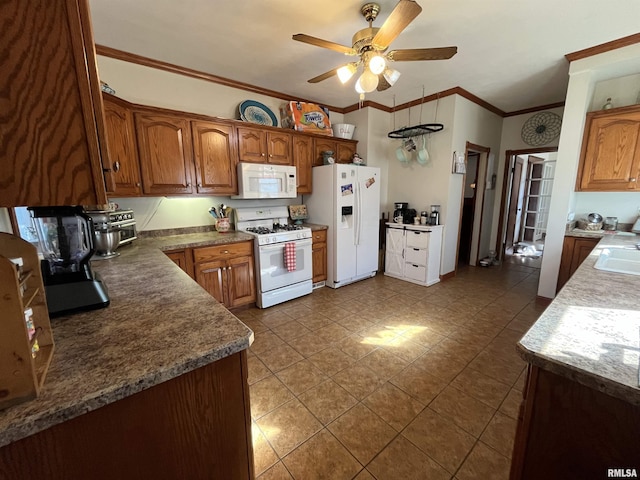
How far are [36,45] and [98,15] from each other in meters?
2.21

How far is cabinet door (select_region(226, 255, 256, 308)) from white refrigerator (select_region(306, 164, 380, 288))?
1.14m

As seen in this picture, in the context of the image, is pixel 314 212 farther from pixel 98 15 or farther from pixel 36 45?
pixel 36 45

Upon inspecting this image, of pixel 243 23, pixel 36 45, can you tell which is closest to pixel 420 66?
pixel 243 23

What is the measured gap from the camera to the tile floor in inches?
53.3

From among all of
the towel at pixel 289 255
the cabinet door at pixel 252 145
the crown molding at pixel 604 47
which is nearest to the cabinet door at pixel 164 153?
the cabinet door at pixel 252 145

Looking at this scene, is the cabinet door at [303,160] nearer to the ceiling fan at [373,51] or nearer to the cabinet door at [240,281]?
the cabinet door at [240,281]

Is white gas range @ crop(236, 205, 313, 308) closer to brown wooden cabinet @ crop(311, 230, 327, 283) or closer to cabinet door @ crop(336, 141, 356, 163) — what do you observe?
brown wooden cabinet @ crop(311, 230, 327, 283)

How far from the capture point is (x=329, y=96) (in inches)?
145

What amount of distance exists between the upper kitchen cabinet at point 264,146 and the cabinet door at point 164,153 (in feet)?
1.89

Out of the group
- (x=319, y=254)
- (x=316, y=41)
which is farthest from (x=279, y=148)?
(x=316, y=41)

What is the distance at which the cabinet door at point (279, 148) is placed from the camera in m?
3.26

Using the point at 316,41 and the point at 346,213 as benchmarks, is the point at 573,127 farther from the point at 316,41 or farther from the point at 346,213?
the point at 316,41

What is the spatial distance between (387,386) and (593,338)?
1275 millimetres

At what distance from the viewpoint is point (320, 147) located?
374 centimetres
